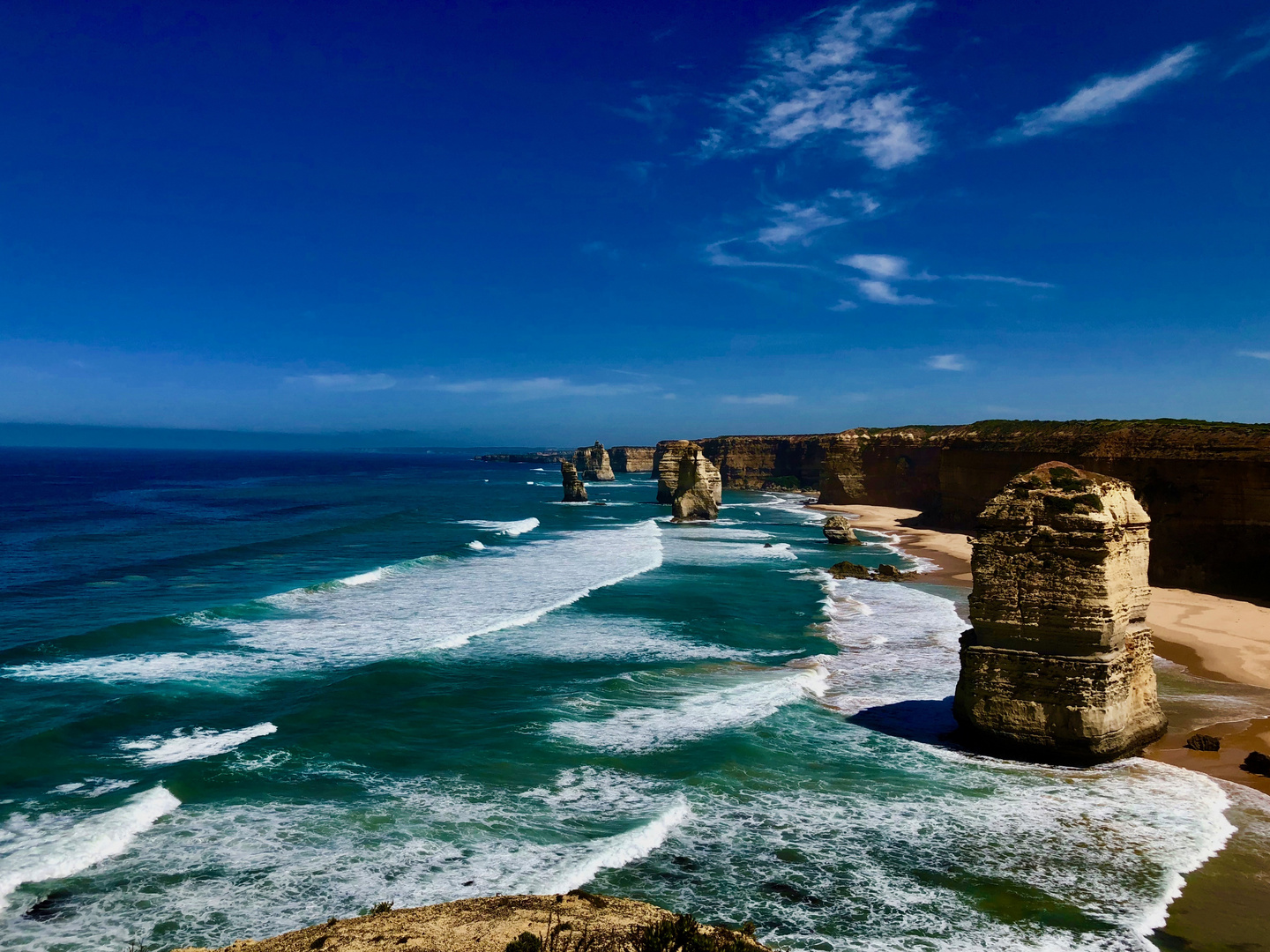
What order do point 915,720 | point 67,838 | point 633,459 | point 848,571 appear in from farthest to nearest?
point 633,459
point 848,571
point 915,720
point 67,838

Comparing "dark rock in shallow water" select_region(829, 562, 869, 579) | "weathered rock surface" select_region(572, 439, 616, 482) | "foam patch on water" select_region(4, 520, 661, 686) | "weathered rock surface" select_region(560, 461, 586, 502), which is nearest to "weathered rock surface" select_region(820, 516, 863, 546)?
"dark rock in shallow water" select_region(829, 562, 869, 579)

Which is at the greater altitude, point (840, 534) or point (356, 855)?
point (840, 534)

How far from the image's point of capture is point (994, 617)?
48.9 feet

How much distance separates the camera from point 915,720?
1770 centimetres

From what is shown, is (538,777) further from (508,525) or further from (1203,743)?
(508,525)

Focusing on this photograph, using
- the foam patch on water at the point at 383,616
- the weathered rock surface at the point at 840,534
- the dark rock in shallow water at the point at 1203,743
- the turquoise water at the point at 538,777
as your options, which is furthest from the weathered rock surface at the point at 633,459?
the dark rock in shallow water at the point at 1203,743

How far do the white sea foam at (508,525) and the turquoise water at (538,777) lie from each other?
901 inches

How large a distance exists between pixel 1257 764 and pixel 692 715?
35.3 feet

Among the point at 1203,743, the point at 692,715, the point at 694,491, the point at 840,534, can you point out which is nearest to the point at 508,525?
the point at 694,491

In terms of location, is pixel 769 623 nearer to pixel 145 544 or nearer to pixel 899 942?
pixel 899 942

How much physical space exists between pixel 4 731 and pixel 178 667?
5.36m

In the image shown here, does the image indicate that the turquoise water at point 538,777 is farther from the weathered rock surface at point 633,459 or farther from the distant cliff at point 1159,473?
the weathered rock surface at point 633,459

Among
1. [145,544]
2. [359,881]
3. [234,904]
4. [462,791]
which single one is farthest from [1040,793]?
[145,544]

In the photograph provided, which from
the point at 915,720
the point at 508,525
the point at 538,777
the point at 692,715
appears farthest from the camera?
the point at 508,525
